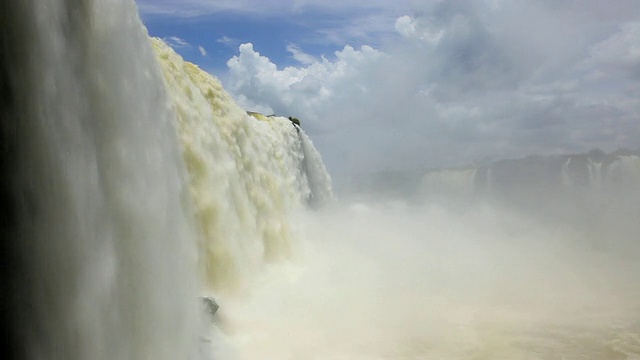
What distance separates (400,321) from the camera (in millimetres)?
10195

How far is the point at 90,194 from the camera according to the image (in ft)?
15.2

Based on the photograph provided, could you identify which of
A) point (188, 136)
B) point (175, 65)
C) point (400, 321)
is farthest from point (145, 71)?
point (400, 321)

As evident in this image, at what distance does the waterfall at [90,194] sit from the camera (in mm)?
3814

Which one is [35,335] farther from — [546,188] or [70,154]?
[546,188]

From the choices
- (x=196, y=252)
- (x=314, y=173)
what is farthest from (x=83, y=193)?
(x=314, y=173)

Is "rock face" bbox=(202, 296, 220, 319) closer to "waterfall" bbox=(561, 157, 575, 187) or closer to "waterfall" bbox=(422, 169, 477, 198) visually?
"waterfall" bbox=(561, 157, 575, 187)

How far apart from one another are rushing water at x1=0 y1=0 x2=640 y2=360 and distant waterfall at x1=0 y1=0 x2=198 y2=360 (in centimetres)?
2

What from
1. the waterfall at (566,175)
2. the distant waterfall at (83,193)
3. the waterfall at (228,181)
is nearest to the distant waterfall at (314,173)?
the waterfall at (228,181)

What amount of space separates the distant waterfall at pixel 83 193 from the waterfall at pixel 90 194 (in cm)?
1

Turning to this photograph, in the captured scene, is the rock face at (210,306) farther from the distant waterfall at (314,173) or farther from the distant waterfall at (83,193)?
the distant waterfall at (314,173)

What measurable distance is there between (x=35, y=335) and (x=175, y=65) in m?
8.16

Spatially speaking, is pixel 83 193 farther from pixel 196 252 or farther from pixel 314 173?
pixel 314 173

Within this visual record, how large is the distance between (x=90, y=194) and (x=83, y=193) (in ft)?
0.49

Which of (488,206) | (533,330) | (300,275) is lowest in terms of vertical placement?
(533,330)
